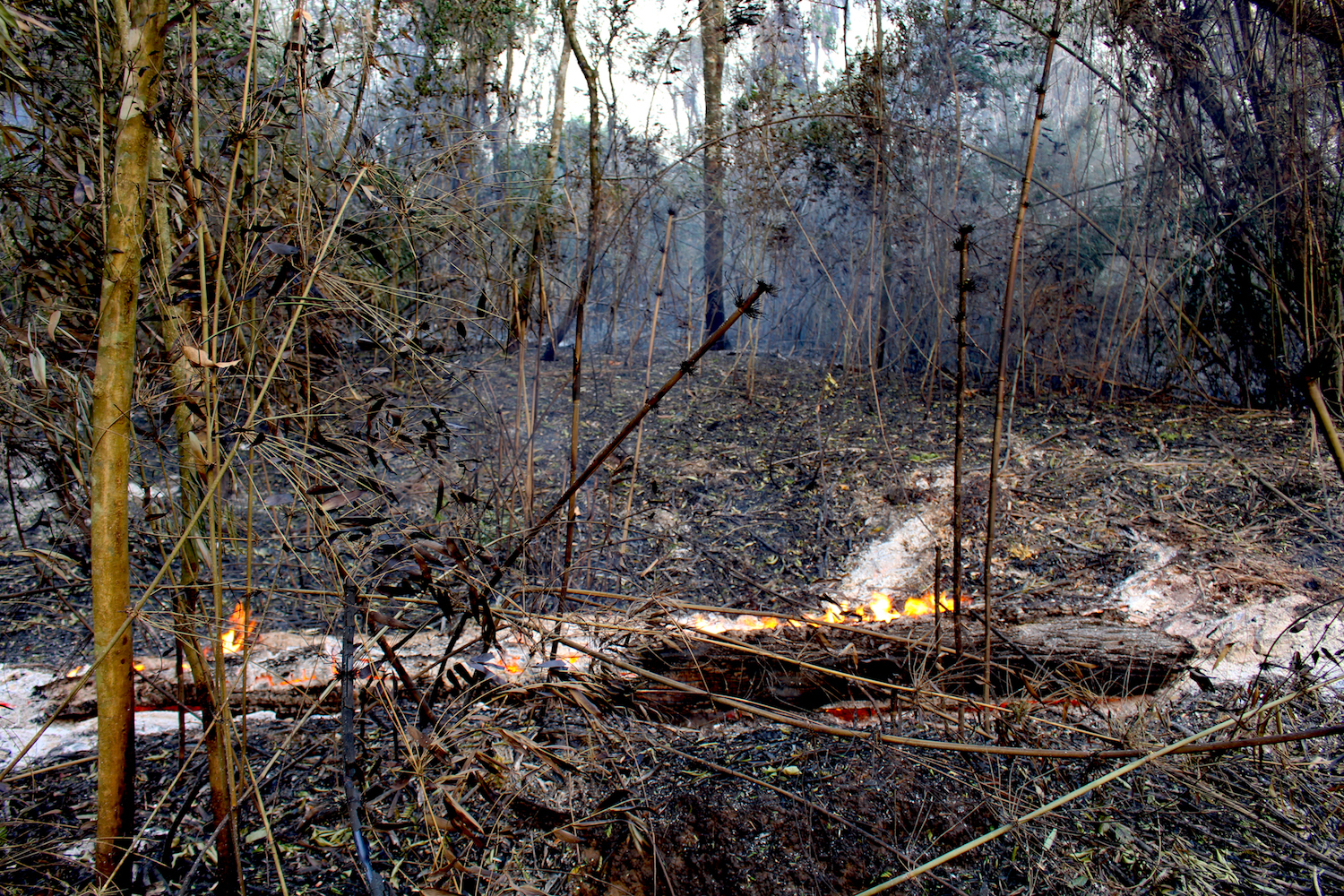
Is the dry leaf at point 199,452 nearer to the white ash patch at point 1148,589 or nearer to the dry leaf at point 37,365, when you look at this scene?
the dry leaf at point 37,365

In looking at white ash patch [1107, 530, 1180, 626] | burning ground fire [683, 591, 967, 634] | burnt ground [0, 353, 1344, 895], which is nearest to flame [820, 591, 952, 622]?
burning ground fire [683, 591, 967, 634]

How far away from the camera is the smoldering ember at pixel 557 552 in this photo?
126cm

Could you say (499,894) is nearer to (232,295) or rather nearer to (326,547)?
(326,547)

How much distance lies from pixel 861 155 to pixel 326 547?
6.83m

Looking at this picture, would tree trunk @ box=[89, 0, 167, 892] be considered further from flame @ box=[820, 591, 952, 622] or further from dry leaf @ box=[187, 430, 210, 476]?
flame @ box=[820, 591, 952, 622]

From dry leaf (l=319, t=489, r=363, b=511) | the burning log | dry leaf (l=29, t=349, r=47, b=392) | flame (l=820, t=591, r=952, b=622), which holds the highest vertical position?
dry leaf (l=29, t=349, r=47, b=392)

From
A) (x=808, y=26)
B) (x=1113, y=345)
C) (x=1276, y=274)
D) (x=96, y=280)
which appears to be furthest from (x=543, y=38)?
(x=96, y=280)

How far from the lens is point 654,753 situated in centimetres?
205

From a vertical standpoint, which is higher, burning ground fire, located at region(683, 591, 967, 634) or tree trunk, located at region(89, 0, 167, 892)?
tree trunk, located at region(89, 0, 167, 892)

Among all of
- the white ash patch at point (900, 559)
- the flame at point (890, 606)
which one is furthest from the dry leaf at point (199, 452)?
the white ash patch at point (900, 559)

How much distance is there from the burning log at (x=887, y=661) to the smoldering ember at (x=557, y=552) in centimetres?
2

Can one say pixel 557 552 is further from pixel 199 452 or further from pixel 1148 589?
pixel 1148 589

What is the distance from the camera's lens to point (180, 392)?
48.1 inches

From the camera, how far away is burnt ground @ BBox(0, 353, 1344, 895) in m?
1.36
